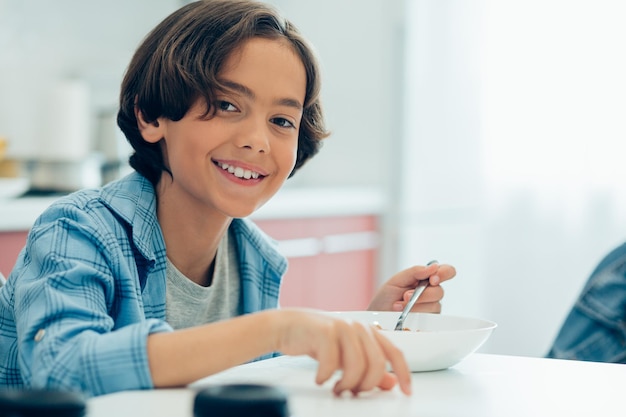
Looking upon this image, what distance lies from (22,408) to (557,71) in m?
2.87

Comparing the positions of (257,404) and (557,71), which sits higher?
(557,71)

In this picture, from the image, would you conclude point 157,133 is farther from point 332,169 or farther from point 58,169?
point 332,169

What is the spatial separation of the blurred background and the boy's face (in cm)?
133

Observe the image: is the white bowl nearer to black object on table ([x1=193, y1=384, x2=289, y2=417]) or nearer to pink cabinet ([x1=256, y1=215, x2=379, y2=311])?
black object on table ([x1=193, y1=384, x2=289, y2=417])

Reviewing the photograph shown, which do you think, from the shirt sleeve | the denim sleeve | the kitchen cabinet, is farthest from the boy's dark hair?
the kitchen cabinet

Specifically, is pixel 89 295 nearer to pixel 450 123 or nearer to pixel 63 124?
pixel 63 124

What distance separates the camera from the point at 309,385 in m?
0.88

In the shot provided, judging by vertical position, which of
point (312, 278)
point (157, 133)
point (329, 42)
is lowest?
point (312, 278)

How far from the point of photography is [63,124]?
275cm

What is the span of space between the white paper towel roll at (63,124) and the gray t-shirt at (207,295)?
1385mm

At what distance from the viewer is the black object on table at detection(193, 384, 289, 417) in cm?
62

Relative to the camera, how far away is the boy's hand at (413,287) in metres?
1.27

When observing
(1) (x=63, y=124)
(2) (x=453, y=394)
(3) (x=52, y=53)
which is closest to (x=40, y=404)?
(2) (x=453, y=394)

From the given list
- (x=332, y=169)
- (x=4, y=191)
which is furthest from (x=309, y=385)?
(x=332, y=169)
